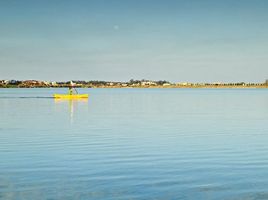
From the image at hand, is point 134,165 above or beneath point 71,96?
above

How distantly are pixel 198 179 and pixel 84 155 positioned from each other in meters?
9.45

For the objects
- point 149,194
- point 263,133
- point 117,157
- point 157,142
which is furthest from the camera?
point 263,133

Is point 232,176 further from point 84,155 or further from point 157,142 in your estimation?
point 157,142

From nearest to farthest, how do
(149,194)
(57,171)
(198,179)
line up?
(149,194)
(198,179)
(57,171)

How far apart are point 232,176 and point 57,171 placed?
27.9 ft

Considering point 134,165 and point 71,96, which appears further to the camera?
point 71,96

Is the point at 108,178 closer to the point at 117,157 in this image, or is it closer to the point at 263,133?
the point at 117,157

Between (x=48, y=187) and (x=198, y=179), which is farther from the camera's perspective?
(x=198, y=179)

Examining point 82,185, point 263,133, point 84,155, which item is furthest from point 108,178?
point 263,133

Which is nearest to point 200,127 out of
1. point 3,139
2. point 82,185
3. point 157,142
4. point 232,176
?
point 157,142

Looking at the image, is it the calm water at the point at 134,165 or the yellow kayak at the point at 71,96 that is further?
the yellow kayak at the point at 71,96

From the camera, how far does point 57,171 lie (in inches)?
898

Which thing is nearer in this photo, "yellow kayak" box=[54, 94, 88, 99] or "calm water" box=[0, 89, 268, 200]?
"calm water" box=[0, 89, 268, 200]

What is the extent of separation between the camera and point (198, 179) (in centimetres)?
2088
